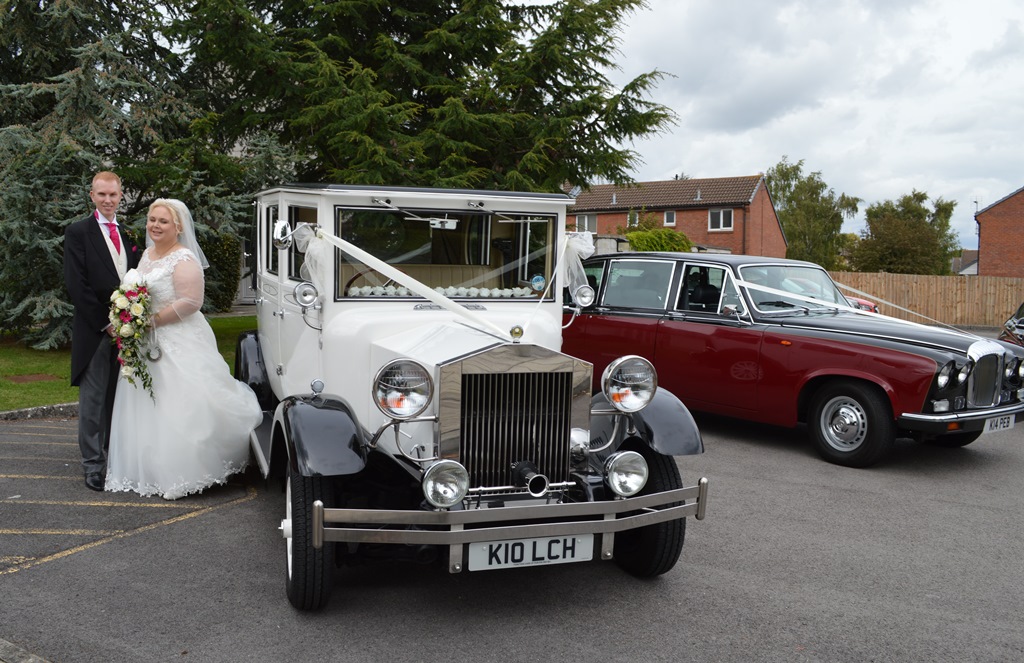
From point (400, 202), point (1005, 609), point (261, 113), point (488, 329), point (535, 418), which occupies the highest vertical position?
point (261, 113)

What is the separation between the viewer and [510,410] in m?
3.75

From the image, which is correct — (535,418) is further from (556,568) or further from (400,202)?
(400,202)

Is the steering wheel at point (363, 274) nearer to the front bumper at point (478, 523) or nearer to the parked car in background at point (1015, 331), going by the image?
the front bumper at point (478, 523)

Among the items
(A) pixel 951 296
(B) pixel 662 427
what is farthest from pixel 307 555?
(A) pixel 951 296

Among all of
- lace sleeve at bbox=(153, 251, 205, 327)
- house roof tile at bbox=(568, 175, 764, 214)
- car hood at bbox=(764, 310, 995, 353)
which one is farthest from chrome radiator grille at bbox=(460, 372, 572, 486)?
house roof tile at bbox=(568, 175, 764, 214)

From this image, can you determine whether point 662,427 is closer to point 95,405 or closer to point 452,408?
point 452,408

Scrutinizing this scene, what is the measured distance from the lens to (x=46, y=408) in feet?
26.7

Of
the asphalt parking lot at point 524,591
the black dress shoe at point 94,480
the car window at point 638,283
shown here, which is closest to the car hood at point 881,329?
the car window at point 638,283

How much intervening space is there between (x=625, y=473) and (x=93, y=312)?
159 inches

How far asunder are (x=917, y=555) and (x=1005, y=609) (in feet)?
2.45

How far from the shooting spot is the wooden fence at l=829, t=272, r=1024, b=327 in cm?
2666

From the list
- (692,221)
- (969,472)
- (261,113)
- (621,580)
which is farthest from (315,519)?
(692,221)

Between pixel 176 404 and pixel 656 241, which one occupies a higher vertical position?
pixel 656 241

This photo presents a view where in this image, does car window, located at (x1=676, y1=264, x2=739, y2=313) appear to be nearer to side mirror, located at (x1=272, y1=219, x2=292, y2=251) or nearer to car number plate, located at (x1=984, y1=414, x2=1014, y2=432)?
car number plate, located at (x1=984, y1=414, x2=1014, y2=432)
